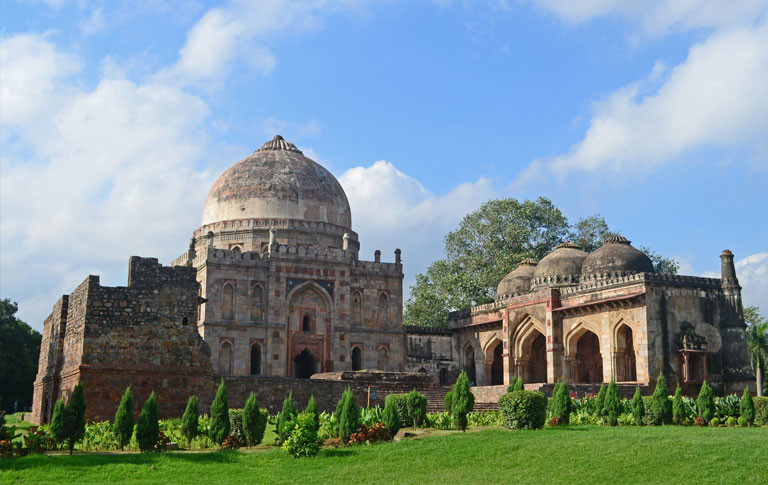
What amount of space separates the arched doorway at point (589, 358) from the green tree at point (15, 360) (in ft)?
79.4

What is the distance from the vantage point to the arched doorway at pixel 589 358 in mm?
35219

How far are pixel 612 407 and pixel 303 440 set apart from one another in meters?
7.93

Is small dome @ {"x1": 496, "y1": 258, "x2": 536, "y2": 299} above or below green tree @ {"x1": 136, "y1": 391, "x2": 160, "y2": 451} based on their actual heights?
above

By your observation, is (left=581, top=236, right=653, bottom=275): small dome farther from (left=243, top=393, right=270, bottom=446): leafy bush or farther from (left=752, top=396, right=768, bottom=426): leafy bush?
(left=243, top=393, right=270, bottom=446): leafy bush

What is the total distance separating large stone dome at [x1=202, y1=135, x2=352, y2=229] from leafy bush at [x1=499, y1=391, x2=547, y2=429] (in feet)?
70.9

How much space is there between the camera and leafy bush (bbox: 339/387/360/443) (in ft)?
55.5

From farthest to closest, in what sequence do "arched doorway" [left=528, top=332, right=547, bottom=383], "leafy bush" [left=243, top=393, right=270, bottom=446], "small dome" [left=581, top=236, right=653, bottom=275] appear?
"arched doorway" [left=528, top=332, right=547, bottom=383] → "small dome" [left=581, top=236, right=653, bottom=275] → "leafy bush" [left=243, top=393, right=270, bottom=446]

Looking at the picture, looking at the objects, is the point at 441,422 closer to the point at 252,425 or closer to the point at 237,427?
the point at 252,425

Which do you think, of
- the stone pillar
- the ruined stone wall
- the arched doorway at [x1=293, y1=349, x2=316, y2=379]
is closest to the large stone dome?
the arched doorway at [x1=293, y1=349, x2=316, y2=379]

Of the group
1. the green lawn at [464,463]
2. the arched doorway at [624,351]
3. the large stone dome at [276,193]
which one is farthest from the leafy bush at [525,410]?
the large stone dome at [276,193]

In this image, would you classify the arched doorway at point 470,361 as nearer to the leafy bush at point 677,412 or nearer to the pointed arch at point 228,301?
the pointed arch at point 228,301

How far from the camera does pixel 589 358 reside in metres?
35.8

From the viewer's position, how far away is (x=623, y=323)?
31953 mm

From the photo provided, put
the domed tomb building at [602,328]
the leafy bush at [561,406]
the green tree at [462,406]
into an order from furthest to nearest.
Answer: the domed tomb building at [602,328]
the leafy bush at [561,406]
the green tree at [462,406]
